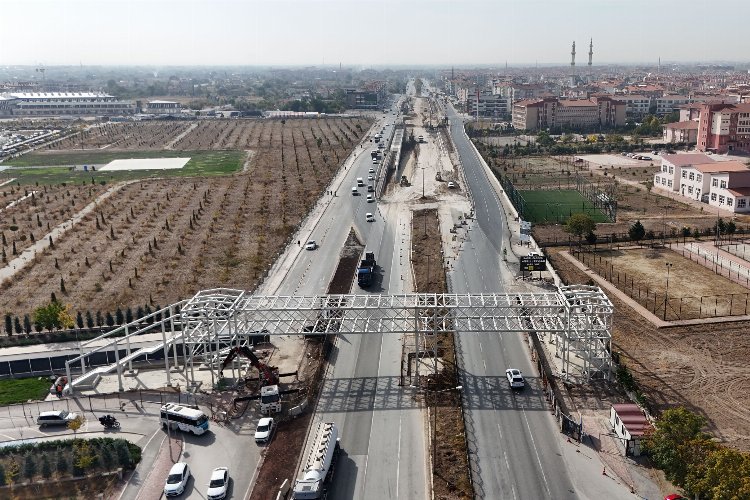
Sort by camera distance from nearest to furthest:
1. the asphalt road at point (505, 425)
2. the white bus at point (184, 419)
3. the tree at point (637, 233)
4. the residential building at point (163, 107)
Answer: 1. the asphalt road at point (505, 425)
2. the white bus at point (184, 419)
3. the tree at point (637, 233)
4. the residential building at point (163, 107)

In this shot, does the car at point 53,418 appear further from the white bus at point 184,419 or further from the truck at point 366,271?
the truck at point 366,271

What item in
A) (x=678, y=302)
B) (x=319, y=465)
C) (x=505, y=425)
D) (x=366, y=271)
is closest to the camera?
(x=319, y=465)

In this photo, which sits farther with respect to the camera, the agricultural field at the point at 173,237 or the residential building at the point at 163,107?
the residential building at the point at 163,107

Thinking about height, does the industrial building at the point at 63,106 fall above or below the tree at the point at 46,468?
above

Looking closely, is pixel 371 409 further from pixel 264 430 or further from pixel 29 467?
pixel 29 467

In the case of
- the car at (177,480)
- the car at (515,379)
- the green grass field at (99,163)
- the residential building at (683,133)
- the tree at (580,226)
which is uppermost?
the residential building at (683,133)

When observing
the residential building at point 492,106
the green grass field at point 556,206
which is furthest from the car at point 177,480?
the residential building at point 492,106

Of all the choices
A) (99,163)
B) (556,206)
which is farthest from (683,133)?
(99,163)

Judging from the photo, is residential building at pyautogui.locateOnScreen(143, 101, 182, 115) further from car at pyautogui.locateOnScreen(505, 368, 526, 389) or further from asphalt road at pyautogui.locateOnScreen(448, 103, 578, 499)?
car at pyautogui.locateOnScreen(505, 368, 526, 389)

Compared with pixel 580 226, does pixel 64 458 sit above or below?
below
